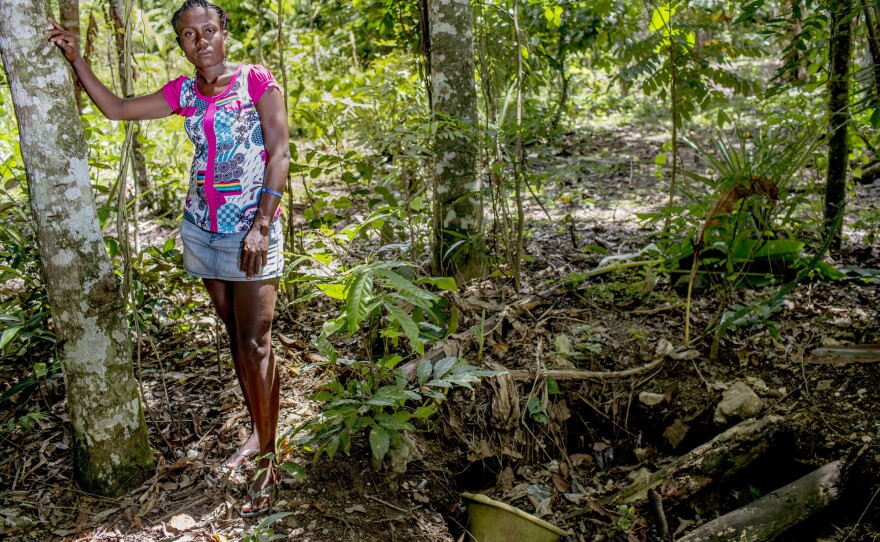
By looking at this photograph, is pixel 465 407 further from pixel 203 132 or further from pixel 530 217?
pixel 530 217

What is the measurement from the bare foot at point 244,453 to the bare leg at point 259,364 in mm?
167

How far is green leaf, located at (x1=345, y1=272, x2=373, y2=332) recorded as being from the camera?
2297 mm

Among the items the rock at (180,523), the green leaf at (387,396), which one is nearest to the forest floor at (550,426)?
the rock at (180,523)

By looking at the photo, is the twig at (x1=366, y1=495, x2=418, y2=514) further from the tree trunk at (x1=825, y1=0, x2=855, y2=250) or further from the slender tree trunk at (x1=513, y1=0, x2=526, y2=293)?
the tree trunk at (x1=825, y1=0, x2=855, y2=250)

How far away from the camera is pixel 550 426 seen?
3434 mm

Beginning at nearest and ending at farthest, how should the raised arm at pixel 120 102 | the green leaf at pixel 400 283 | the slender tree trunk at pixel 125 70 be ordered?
the green leaf at pixel 400 283 < the raised arm at pixel 120 102 < the slender tree trunk at pixel 125 70

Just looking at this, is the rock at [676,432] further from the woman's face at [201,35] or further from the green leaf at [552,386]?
the woman's face at [201,35]

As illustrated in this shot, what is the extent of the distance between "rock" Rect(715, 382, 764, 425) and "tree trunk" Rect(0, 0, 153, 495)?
8.64 feet

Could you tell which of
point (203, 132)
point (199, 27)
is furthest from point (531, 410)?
point (199, 27)

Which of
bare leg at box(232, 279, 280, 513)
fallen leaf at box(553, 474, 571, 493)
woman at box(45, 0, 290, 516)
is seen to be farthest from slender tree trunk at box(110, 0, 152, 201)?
fallen leaf at box(553, 474, 571, 493)

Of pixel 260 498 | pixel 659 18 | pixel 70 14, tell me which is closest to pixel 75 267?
pixel 260 498

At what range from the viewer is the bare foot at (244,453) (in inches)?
114

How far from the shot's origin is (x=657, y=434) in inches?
135

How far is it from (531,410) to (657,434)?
2.21ft
